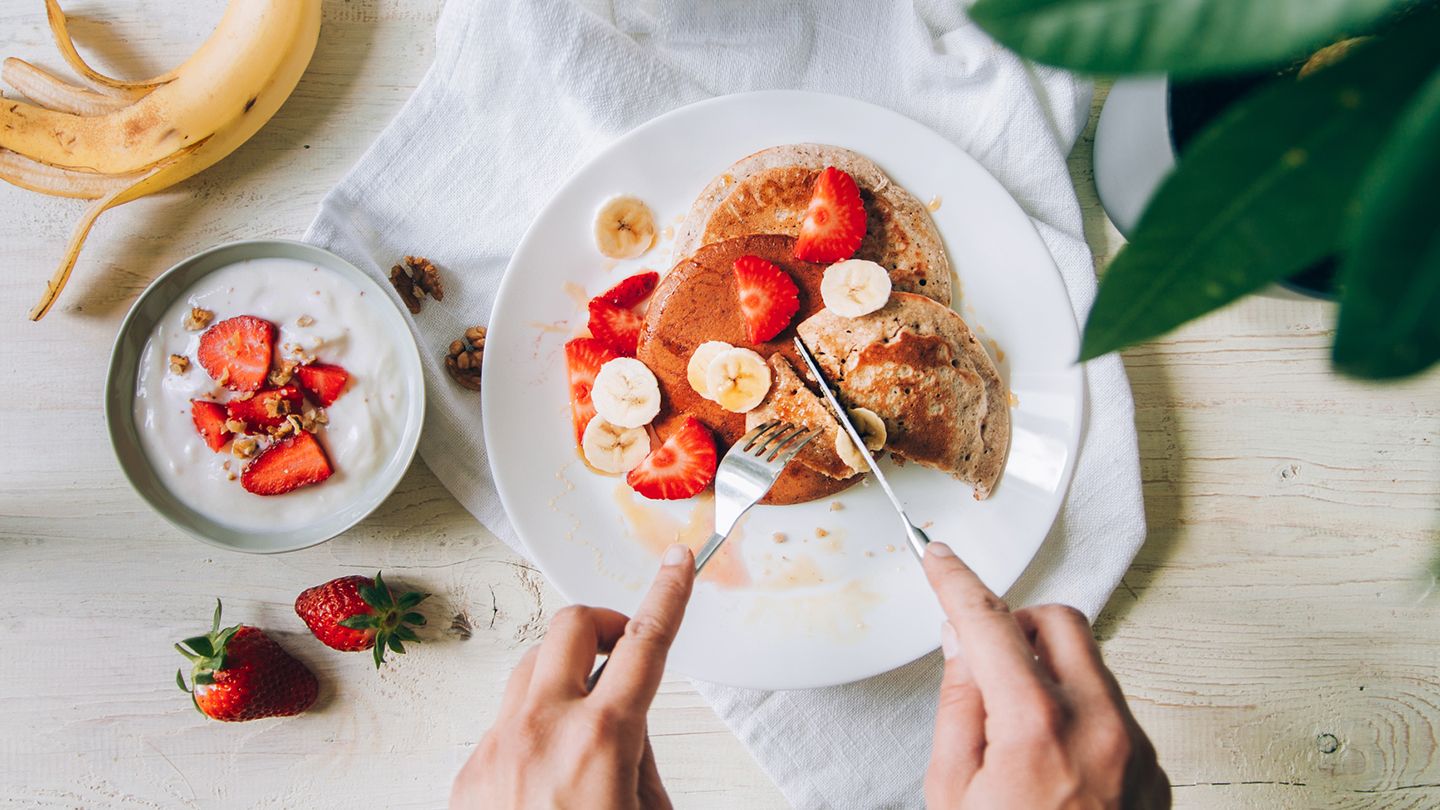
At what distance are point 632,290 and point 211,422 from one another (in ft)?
3.23

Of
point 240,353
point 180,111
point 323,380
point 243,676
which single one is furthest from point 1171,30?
→ point 243,676

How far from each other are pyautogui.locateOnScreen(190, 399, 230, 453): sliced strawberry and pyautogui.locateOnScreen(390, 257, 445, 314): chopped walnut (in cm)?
48

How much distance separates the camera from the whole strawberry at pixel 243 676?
6.63 ft

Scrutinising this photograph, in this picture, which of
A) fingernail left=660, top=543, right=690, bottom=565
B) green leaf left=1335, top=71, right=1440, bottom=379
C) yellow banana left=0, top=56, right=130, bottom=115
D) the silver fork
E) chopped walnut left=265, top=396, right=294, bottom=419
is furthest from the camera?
yellow banana left=0, top=56, right=130, bottom=115

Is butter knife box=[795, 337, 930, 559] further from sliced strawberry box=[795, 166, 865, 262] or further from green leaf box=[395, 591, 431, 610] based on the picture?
green leaf box=[395, 591, 431, 610]

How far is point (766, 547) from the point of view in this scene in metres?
2.04

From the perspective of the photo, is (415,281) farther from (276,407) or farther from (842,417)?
(842,417)

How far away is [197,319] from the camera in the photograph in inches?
78.7

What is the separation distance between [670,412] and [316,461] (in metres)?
0.80

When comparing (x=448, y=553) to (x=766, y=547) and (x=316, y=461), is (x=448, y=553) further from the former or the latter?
(x=766, y=547)

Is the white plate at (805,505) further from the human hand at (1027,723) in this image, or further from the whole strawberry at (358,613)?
the human hand at (1027,723)

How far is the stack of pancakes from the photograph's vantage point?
1928mm

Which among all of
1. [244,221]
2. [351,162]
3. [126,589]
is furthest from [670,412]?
[126,589]

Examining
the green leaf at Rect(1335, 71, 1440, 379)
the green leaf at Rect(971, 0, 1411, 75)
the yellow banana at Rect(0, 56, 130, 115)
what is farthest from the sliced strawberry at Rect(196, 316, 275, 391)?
the green leaf at Rect(1335, 71, 1440, 379)
